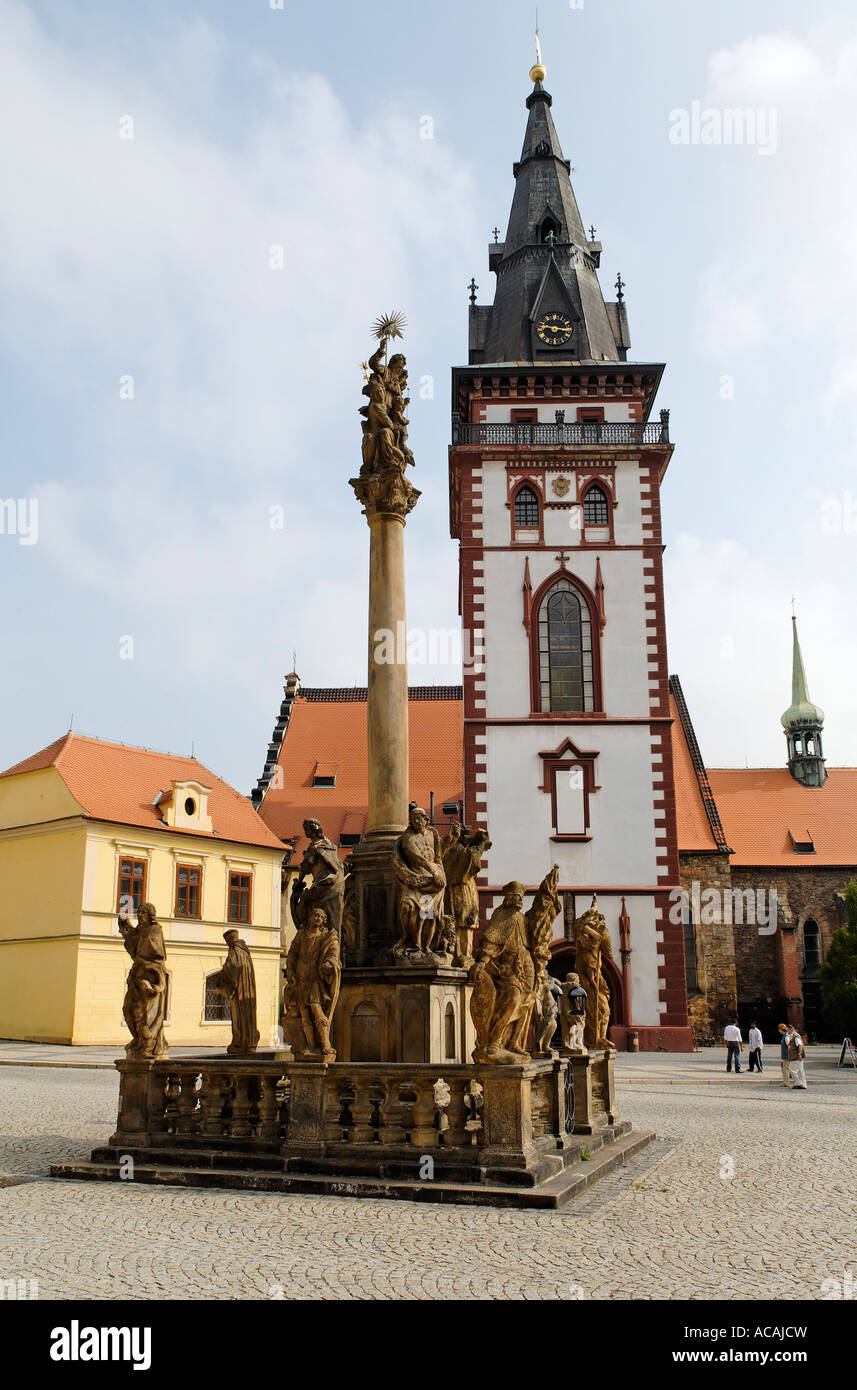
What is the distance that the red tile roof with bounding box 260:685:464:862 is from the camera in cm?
4047

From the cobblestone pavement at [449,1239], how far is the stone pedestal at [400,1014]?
213cm

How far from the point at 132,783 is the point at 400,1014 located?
25.4 m

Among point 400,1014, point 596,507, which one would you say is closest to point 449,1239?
point 400,1014

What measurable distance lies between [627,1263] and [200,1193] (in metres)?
3.70

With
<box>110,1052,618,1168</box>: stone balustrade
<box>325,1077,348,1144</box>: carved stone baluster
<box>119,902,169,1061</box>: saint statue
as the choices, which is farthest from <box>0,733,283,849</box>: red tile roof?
<box>325,1077,348,1144</box>: carved stone baluster

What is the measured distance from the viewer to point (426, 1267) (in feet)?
20.1

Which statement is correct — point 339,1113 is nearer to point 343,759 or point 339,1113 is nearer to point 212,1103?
point 212,1103

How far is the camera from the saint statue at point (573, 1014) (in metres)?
13.0

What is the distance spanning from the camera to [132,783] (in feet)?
114

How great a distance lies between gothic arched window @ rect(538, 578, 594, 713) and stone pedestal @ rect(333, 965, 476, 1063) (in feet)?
64.2

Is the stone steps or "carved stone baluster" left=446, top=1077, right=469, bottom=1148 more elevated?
"carved stone baluster" left=446, top=1077, right=469, bottom=1148

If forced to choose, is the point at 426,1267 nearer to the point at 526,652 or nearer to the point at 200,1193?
the point at 200,1193

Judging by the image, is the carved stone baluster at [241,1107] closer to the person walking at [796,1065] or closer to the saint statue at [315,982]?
the saint statue at [315,982]

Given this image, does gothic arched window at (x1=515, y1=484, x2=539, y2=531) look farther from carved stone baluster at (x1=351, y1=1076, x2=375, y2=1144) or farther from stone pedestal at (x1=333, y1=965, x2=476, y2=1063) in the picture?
carved stone baluster at (x1=351, y1=1076, x2=375, y2=1144)
